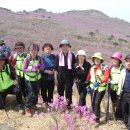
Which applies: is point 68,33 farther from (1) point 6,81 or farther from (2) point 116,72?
(2) point 116,72

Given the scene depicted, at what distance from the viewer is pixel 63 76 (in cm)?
918

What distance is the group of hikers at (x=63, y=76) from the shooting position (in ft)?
28.2

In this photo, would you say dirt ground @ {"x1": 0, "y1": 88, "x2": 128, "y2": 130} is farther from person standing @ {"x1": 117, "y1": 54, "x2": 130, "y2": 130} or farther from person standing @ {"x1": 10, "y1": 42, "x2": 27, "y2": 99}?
person standing @ {"x1": 10, "y1": 42, "x2": 27, "y2": 99}

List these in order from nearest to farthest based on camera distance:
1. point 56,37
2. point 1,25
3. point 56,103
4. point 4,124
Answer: point 56,103 → point 4,124 → point 56,37 → point 1,25

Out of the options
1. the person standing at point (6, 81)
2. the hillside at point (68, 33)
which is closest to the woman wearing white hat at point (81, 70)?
the person standing at point (6, 81)

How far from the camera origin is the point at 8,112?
9.07 meters

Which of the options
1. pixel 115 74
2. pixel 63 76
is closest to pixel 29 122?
pixel 63 76

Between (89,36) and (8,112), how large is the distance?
29.3m

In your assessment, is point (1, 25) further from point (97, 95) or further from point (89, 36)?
point (97, 95)

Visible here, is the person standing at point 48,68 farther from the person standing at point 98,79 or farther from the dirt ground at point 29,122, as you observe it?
the person standing at point 98,79

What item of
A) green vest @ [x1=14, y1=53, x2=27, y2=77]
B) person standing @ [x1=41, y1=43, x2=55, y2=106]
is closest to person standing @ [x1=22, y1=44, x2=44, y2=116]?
person standing @ [x1=41, y1=43, x2=55, y2=106]

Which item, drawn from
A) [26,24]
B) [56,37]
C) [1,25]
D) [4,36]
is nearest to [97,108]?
[4,36]

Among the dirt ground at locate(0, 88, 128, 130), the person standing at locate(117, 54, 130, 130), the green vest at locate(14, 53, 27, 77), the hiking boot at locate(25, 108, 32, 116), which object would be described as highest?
the green vest at locate(14, 53, 27, 77)

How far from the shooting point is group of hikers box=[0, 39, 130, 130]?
28.2 feet
